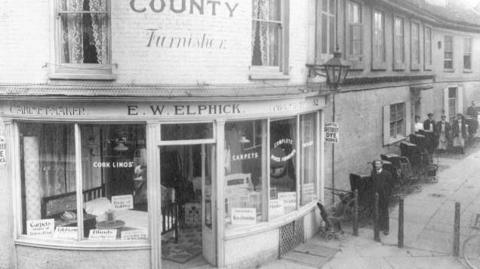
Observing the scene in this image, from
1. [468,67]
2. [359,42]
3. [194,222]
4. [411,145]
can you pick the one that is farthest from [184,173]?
[468,67]

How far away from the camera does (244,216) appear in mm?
10008

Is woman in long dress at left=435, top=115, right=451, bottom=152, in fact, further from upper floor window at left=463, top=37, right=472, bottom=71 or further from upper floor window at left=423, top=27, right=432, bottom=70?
upper floor window at left=463, top=37, right=472, bottom=71

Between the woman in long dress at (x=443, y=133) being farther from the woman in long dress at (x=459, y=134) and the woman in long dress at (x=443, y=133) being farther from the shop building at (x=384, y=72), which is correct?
the shop building at (x=384, y=72)

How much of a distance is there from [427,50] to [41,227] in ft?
61.6

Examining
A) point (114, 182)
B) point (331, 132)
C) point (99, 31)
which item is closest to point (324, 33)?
point (331, 132)

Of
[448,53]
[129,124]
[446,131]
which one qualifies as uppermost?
[448,53]

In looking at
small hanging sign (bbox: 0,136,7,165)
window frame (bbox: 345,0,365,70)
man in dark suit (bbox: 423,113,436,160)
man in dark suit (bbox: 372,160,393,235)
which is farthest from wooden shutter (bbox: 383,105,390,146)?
small hanging sign (bbox: 0,136,7,165)

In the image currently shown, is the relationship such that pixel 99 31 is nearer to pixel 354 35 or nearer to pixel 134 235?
pixel 134 235

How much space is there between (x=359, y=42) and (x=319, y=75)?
391 cm

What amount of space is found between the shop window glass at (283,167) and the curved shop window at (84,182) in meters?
2.74

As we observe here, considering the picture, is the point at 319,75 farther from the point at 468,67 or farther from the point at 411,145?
the point at 468,67

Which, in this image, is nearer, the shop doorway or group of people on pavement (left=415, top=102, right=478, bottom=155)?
the shop doorway

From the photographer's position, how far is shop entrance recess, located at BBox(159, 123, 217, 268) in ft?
30.5

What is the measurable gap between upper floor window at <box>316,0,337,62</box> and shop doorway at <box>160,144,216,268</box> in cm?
379
